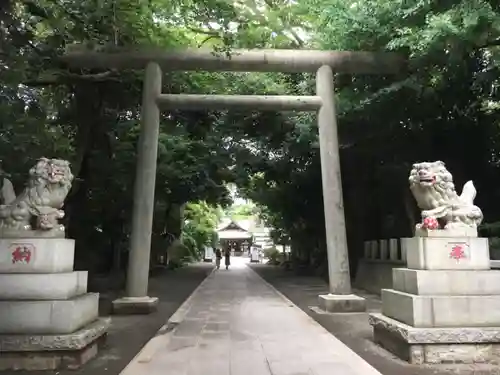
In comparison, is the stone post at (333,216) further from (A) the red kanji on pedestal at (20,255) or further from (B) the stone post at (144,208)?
(A) the red kanji on pedestal at (20,255)

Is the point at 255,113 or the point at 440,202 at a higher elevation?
the point at 255,113

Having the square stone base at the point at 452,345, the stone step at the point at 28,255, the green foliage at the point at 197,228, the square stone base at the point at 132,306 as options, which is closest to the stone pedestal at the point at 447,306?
the square stone base at the point at 452,345

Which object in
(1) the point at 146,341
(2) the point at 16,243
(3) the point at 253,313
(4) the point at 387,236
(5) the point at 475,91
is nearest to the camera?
(2) the point at 16,243

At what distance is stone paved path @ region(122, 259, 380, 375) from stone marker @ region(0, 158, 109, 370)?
0.78 metres

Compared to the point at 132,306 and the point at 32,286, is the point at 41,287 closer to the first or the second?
the point at 32,286

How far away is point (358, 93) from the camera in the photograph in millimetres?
12625

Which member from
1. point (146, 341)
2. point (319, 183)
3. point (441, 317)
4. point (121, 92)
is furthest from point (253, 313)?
point (319, 183)

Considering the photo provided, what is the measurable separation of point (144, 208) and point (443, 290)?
6519mm

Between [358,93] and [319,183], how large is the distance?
6479 mm

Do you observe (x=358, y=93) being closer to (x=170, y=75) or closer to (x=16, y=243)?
(x=170, y=75)

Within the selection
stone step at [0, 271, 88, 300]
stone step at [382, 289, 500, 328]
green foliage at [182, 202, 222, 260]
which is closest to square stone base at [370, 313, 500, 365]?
stone step at [382, 289, 500, 328]

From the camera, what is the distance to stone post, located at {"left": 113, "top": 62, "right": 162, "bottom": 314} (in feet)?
34.1

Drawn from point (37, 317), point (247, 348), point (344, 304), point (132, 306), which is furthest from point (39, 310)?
point (344, 304)

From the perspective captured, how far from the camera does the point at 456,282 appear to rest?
6168mm
